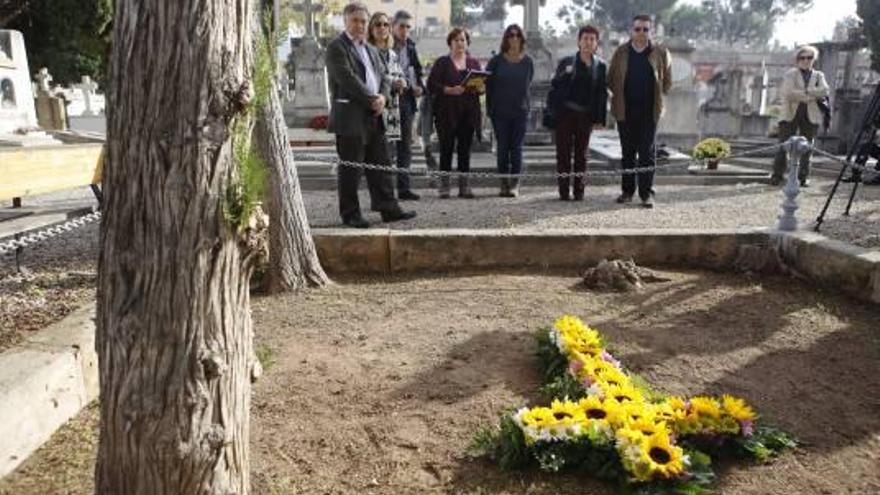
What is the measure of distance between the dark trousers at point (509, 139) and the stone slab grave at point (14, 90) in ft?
21.0

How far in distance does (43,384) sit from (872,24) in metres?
32.3

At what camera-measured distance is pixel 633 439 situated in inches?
86.7

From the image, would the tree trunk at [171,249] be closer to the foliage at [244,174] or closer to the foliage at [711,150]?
the foliage at [244,174]

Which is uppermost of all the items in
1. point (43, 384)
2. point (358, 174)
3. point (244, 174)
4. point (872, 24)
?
point (872, 24)

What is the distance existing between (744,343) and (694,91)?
39.5 ft

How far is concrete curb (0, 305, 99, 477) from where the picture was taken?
2248 millimetres

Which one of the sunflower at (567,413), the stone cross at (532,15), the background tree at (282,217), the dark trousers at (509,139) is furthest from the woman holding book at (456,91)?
the stone cross at (532,15)

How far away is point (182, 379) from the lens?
5.43ft

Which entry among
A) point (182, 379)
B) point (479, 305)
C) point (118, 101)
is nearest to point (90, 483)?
point (182, 379)

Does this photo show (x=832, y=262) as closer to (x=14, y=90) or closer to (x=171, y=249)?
(x=171, y=249)

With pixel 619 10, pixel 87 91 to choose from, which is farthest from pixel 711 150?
pixel 619 10

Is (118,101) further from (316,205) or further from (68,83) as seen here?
(68,83)

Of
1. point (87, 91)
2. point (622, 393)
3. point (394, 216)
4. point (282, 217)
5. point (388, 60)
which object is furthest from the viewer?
point (87, 91)

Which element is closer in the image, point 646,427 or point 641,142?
point 646,427
